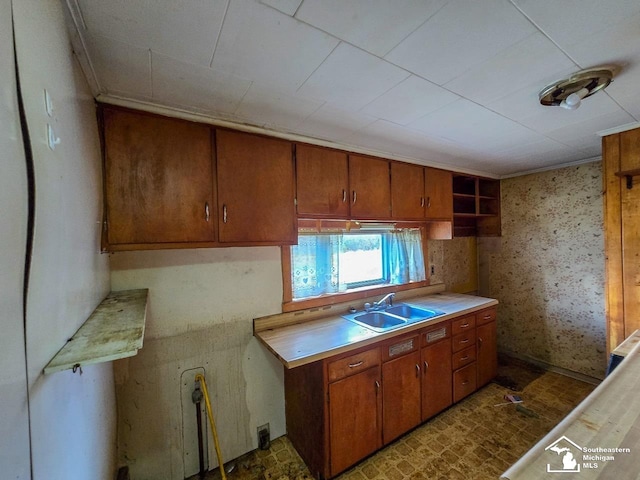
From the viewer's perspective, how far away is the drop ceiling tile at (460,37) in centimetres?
87

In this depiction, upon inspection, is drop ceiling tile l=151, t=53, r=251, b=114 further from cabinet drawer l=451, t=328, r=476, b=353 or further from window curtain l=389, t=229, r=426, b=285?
cabinet drawer l=451, t=328, r=476, b=353

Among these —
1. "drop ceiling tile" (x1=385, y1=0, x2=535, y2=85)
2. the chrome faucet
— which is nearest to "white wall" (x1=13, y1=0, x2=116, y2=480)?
"drop ceiling tile" (x1=385, y1=0, x2=535, y2=85)

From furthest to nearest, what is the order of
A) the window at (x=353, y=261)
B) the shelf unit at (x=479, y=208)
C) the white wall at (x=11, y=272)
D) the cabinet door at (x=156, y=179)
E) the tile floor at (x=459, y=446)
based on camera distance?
the shelf unit at (x=479, y=208) < the window at (x=353, y=261) < the tile floor at (x=459, y=446) < the cabinet door at (x=156, y=179) < the white wall at (x=11, y=272)

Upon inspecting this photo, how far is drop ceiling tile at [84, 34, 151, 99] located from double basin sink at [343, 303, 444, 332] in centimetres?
206

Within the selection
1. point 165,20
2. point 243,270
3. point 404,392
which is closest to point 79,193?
point 165,20

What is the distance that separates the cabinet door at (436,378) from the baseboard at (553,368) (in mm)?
1626

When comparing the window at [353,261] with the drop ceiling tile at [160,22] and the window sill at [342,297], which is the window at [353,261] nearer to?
the window sill at [342,297]

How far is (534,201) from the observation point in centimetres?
303

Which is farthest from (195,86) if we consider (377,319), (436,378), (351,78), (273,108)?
(436,378)

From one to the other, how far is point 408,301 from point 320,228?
4.27ft

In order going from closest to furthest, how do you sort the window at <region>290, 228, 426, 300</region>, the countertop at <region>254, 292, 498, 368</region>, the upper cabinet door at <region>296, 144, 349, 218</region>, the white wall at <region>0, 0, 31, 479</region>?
the white wall at <region>0, 0, 31, 479</region>
the countertop at <region>254, 292, 498, 368</region>
the upper cabinet door at <region>296, 144, 349, 218</region>
the window at <region>290, 228, 426, 300</region>

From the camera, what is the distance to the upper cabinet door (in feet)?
6.07

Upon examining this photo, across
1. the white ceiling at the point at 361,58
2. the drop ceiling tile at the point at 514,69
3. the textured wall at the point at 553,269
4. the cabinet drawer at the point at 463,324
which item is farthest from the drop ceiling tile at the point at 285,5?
the textured wall at the point at 553,269

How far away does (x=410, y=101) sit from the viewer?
145 cm
